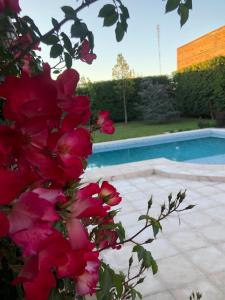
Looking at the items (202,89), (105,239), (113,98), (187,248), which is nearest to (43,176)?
(105,239)

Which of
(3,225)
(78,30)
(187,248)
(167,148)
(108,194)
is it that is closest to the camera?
(3,225)

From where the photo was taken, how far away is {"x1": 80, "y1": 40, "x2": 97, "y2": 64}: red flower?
799 mm

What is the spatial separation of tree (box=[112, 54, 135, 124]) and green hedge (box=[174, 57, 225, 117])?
2563 millimetres

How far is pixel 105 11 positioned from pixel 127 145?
10.6 m

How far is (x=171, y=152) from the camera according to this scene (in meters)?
10.6

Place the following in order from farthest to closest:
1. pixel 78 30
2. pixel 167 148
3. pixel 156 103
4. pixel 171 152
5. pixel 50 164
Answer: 1. pixel 156 103
2. pixel 167 148
3. pixel 171 152
4. pixel 78 30
5. pixel 50 164

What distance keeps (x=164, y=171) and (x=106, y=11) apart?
563 cm

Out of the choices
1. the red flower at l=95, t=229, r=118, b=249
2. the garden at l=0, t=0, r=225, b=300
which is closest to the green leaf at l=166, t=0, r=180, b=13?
the garden at l=0, t=0, r=225, b=300

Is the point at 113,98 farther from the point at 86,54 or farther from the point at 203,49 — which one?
the point at 86,54

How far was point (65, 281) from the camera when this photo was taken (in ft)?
2.12

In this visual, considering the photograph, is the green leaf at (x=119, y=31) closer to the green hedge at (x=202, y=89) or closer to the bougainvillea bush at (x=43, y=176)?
the bougainvillea bush at (x=43, y=176)

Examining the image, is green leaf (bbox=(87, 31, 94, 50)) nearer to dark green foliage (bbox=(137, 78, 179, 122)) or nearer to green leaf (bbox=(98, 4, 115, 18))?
green leaf (bbox=(98, 4, 115, 18))

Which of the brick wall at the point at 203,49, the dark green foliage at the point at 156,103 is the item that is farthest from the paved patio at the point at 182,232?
the brick wall at the point at 203,49

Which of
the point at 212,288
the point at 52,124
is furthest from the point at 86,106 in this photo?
the point at 212,288
